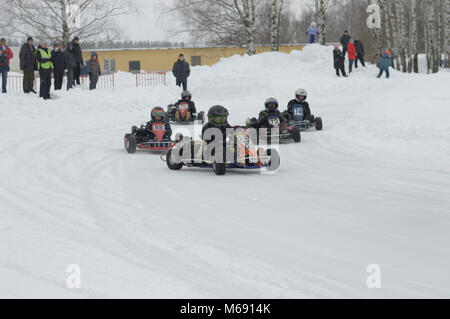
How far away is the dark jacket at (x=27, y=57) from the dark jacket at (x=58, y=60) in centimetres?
80

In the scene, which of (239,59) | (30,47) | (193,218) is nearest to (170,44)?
(239,59)

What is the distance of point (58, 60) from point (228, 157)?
1368 cm

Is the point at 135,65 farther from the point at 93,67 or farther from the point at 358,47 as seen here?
the point at 93,67

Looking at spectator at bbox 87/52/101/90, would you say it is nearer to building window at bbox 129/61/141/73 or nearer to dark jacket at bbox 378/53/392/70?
dark jacket at bbox 378/53/392/70

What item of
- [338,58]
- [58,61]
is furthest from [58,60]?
[338,58]

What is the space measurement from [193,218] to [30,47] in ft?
51.5

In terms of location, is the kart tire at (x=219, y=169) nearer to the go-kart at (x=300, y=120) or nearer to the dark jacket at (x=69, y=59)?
the go-kart at (x=300, y=120)

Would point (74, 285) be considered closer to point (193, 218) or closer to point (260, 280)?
point (260, 280)

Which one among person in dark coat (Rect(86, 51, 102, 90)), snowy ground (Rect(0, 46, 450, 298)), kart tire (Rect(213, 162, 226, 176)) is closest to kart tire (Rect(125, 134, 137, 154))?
snowy ground (Rect(0, 46, 450, 298))

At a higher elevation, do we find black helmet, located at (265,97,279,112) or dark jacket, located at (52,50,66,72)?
dark jacket, located at (52,50,66,72)

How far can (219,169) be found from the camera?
9.76 m

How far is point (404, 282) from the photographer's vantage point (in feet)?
15.7

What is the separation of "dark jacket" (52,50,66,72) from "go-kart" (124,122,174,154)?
977cm

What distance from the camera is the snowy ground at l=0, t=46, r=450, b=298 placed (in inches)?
191
